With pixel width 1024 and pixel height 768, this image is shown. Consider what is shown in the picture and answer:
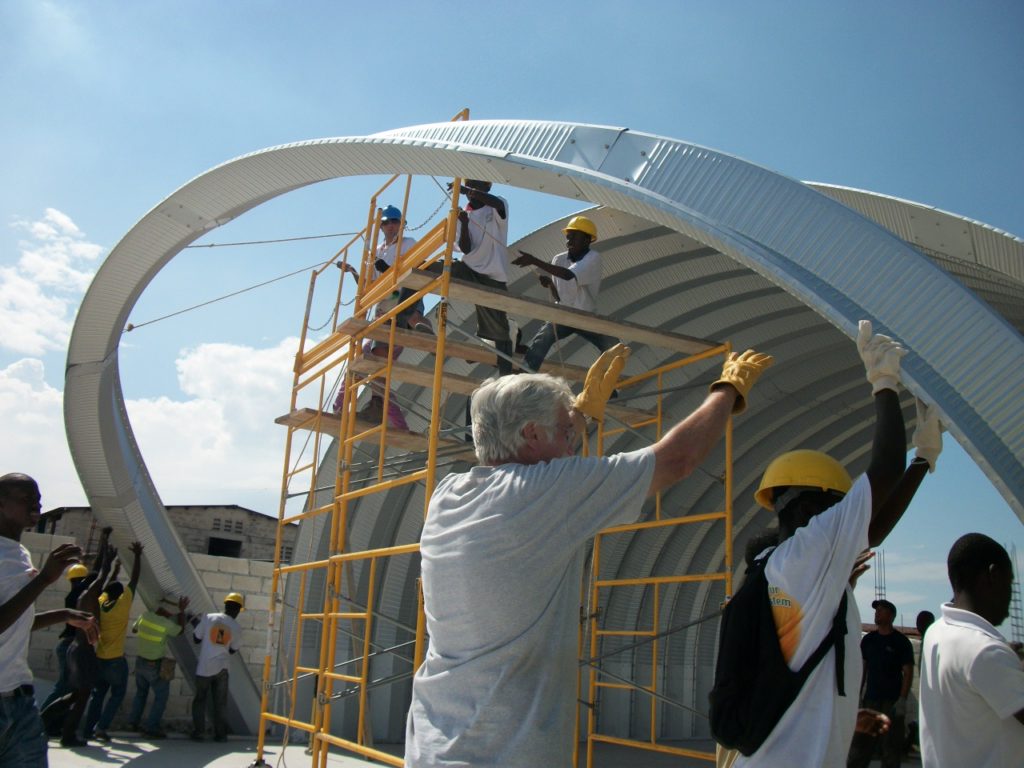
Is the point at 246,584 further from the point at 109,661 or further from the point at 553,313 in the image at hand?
the point at 553,313

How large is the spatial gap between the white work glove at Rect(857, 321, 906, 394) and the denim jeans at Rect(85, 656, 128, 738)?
Result: 33.4ft

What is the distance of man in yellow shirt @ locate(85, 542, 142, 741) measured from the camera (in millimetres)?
10883

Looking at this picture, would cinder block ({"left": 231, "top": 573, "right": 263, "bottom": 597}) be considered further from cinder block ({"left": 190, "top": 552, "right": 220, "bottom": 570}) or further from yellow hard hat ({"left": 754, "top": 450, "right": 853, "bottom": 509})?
yellow hard hat ({"left": 754, "top": 450, "right": 853, "bottom": 509})

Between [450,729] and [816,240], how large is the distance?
166 inches

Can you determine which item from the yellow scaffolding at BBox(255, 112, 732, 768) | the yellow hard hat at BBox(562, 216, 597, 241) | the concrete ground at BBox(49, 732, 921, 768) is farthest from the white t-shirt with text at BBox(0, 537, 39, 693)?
the yellow hard hat at BBox(562, 216, 597, 241)

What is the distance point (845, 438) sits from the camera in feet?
45.0

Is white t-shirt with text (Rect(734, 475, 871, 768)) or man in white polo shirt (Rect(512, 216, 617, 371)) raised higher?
man in white polo shirt (Rect(512, 216, 617, 371))

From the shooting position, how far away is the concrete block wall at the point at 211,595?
1266cm

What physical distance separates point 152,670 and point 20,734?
8.25 m

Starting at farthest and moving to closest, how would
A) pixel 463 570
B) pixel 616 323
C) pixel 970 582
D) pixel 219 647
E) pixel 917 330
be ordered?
pixel 219 647
pixel 616 323
pixel 917 330
pixel 970 582
pixel 463 570

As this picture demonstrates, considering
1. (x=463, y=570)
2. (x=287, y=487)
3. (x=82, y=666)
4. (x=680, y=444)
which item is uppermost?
(x=287, y=487)

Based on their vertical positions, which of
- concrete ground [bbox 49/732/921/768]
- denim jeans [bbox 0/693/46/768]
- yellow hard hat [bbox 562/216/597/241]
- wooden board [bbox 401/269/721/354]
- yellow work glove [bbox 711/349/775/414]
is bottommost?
concrete ground [bbox 49/732/921/768]

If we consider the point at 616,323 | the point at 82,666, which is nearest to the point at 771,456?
the point at 616,323

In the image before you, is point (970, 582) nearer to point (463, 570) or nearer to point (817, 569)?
point (817, 569)
